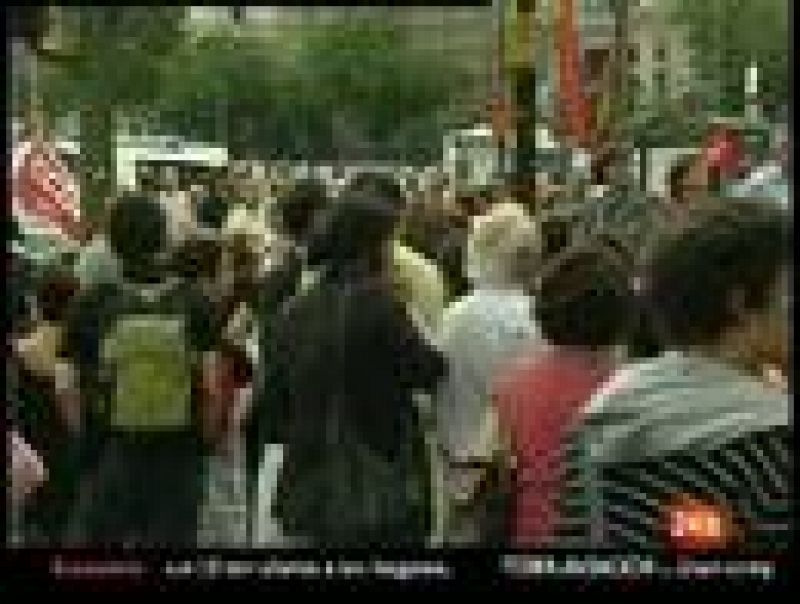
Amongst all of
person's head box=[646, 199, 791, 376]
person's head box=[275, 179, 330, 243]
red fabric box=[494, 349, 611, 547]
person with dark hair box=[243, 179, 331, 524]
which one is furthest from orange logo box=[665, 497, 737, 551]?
person's head box=[275, 179, 330, 243]

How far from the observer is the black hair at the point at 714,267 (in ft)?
16.4

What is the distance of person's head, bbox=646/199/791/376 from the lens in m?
5.00

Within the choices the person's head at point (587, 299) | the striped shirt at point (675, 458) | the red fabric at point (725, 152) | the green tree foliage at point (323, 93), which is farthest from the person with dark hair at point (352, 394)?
the red fabric at point (725, 152)

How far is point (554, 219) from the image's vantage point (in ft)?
18.2

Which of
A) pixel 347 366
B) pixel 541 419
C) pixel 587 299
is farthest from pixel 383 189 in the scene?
pixel 541 419

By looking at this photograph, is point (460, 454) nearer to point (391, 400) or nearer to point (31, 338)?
point (391, 400)

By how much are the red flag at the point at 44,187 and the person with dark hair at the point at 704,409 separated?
157 cm

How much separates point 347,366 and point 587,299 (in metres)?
A: 0.70

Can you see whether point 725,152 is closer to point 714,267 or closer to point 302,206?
point 714,267

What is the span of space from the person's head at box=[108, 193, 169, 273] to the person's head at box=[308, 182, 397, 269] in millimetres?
447

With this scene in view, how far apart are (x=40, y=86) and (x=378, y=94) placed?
956 millimetres

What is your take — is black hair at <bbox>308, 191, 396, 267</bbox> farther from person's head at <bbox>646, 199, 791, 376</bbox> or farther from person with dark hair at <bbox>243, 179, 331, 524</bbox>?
person's head at <bbox>646, 199, 791, 376</bbox>

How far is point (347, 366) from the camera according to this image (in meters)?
5.52

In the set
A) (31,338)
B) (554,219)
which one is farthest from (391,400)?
(31,338)
